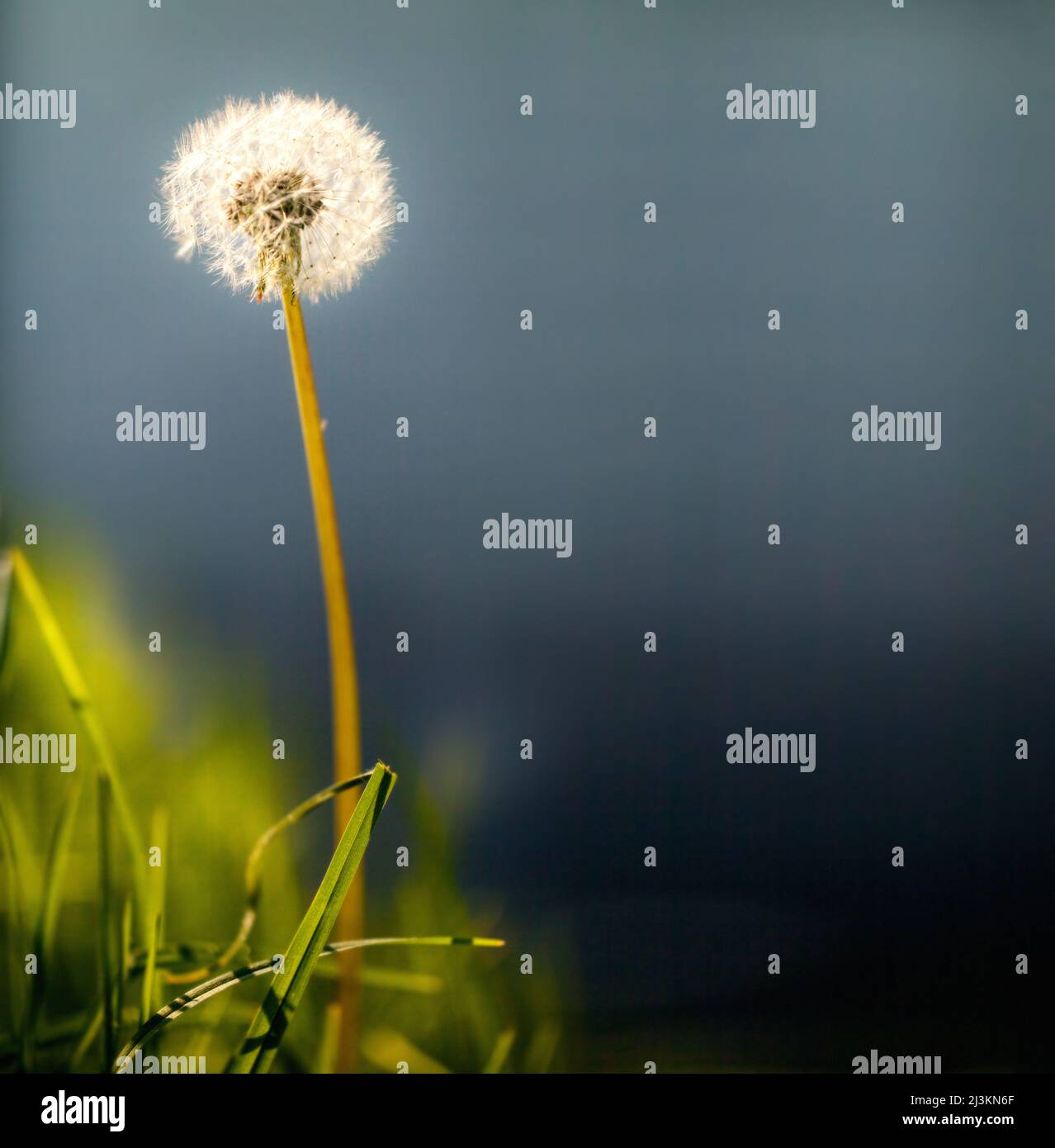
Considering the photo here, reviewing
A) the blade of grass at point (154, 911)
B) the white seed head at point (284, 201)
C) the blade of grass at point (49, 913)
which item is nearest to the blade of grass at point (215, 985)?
the blade of grass at point (154, 911)

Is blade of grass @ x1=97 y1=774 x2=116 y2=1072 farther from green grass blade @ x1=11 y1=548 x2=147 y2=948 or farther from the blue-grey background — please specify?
the blue-grey background

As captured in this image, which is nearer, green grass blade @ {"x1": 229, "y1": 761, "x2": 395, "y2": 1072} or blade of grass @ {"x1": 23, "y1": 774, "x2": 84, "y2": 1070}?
green grass blade @ {"x1": 229, "y1": 761, "x2": 395, "y2": 1072}

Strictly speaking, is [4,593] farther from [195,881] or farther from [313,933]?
[313,933]

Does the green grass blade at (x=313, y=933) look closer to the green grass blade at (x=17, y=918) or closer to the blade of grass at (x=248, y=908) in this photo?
the blade of grass at (x=248, y=908)

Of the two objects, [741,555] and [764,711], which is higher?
[741,555]

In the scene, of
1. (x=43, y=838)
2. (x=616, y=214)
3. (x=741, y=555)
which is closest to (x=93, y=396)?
(x=43, y=838)

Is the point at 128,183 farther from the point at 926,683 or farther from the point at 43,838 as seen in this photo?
the point at 926,683

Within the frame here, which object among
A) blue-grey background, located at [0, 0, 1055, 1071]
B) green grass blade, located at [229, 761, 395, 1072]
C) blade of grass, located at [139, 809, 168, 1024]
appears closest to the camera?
green grass blade, located at [229, 761, 395, 1072]

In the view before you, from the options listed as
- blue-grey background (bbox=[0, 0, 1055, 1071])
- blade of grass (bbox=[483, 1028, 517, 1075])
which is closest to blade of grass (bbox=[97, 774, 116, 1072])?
blue-grey background (bbox=[0, 0, 1055, 1071])
